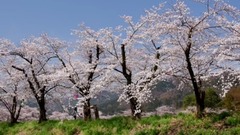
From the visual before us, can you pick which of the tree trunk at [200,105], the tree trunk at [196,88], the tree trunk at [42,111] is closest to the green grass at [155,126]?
the tree trunk at [200,105]

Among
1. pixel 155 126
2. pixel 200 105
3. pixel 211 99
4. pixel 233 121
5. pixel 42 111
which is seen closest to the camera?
pixel 233 121

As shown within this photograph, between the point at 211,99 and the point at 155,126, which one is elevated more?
the point at 211,99

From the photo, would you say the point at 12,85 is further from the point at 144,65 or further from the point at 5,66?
the point at 144,65

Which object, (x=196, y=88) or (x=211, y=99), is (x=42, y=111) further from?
(x=211, y=99)

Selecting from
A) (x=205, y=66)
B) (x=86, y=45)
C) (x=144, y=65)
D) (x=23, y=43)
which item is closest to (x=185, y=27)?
(x=205, y=66)

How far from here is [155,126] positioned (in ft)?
65.3

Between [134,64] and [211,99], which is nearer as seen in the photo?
[134,64]

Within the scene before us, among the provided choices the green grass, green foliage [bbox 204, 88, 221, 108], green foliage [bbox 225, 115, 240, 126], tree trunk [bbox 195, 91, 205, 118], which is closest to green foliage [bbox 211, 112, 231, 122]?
the green grass

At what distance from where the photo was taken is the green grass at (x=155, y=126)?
17.2m

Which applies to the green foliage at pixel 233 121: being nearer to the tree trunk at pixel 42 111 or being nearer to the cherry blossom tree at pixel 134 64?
the cherry blossom tree at pixel 134 64

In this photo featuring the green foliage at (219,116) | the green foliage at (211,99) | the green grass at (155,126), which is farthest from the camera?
the green foliage at (211,99)

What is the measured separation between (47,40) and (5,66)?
5.58m

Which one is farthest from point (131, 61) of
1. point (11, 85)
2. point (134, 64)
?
point (11, 85)

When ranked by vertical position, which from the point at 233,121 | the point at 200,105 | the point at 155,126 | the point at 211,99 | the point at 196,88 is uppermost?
the point at 211,99
